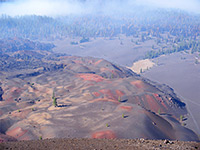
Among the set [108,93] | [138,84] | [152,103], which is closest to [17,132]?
[108,93]

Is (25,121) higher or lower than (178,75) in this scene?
higher

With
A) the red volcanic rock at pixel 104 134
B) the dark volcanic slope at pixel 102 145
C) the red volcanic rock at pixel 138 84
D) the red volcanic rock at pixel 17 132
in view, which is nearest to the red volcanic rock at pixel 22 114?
the red volcanic rock at pixel 17 132

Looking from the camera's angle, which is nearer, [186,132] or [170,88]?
[186,132]

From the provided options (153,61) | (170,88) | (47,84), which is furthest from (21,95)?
(153,61)

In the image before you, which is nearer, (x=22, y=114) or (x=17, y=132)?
(x=17, y=132)

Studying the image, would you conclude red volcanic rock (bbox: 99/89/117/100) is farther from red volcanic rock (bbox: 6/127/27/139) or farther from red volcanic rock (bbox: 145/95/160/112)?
red volcanic rock (bbox: 6/127/27/139)

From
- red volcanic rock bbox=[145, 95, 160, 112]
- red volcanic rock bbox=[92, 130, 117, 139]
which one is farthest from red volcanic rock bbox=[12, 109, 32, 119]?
red volcanic rock bbox=[145, 95, 160, 112]

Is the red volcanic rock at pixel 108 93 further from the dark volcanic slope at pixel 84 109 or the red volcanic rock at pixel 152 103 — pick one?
the red volcanic rock at pixel 152 103

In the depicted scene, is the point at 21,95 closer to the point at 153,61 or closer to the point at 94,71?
the point at 94,71

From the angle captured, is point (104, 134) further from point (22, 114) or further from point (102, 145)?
point (22, 114)
